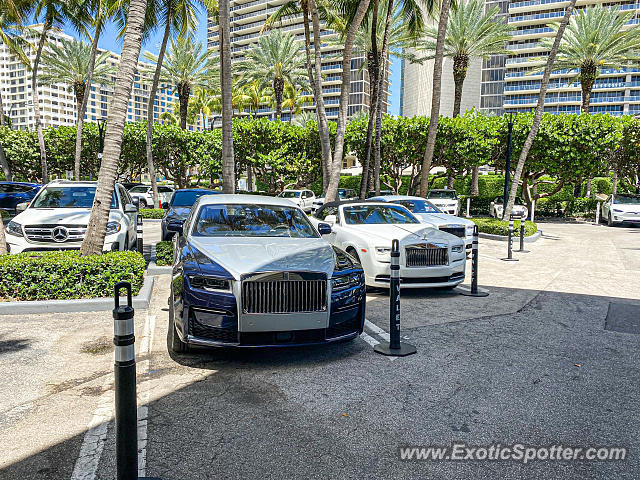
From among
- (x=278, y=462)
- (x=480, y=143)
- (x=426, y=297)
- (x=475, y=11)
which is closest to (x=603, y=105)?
(x=475, y=11)

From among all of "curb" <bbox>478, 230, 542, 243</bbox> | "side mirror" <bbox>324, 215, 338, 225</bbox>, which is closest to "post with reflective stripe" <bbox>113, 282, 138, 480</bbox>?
"side mirror" <bbox>324, 215, 338, 225</bbox>

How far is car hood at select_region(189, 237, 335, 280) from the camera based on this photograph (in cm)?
454

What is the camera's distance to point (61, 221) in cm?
862

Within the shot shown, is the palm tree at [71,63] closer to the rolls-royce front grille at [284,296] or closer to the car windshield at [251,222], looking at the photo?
the car windshield at [251,222]

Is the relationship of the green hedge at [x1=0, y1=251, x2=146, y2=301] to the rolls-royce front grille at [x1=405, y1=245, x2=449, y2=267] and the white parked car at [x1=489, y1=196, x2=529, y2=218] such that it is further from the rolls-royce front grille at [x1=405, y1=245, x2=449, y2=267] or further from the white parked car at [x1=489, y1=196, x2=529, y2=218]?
the white parked car at [x1=489, y1=196, x2=529, y2=218]

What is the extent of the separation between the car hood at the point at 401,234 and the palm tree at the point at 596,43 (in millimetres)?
29539

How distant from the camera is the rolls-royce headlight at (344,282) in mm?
4660

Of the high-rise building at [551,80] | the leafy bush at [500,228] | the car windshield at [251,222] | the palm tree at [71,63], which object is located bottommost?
the leafy bush at [500,228]

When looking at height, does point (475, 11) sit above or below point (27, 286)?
above

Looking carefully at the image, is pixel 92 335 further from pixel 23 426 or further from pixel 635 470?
pixel 635 470

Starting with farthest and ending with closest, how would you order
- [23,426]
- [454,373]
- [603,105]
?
[603,105] < [454,373] < [23,426]

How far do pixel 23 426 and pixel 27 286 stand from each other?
397cm

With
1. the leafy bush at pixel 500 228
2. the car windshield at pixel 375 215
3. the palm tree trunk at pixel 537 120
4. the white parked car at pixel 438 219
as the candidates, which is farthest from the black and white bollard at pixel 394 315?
the palm tree trunk at pixel 537 120

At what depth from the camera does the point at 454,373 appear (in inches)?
182
